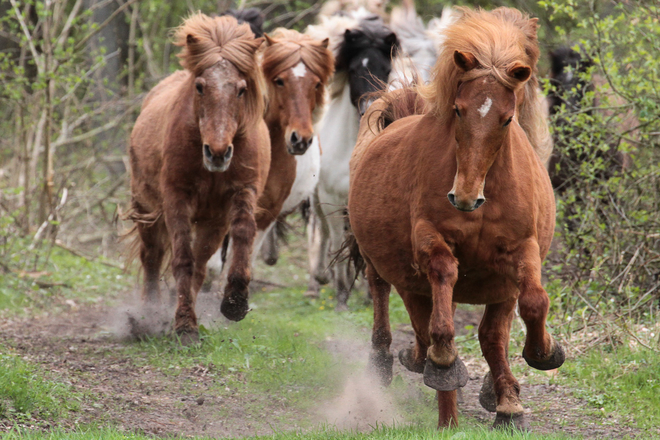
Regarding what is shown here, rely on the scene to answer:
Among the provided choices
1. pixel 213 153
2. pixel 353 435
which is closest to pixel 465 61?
pixel 353 435

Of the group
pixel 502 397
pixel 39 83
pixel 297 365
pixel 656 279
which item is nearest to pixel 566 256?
pixel 656 279

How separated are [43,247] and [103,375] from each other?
4.93 metres

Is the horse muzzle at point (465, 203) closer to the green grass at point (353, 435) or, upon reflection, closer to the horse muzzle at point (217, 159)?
the green grass at point (353, 435)

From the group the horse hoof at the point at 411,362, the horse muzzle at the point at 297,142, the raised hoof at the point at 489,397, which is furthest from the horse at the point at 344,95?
the raised hoof at the point at 489,397

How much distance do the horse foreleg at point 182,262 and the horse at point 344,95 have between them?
7.14 ft

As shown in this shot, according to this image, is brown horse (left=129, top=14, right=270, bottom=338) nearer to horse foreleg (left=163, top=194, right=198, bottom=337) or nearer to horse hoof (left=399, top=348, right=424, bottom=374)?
horse foreleg (left=163, top=194, right=198, bottom=337)

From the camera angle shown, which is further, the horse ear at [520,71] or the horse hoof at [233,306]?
the horse hoof at [233,306]

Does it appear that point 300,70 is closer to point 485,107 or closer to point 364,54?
point 364,54

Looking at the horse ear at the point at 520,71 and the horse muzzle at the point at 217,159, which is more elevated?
the horse ear at the point at 520,71

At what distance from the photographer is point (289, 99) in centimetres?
741

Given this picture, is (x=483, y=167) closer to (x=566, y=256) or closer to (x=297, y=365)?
(x=297, y=365)

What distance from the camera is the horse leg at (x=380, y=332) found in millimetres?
5898

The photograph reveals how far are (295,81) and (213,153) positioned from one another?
1802 mm

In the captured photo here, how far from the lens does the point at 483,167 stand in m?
3.76
